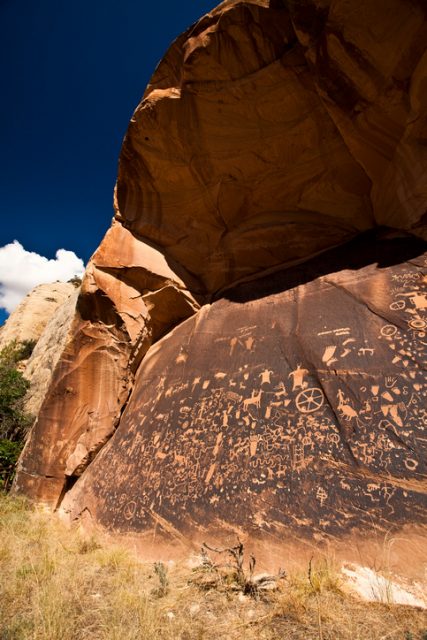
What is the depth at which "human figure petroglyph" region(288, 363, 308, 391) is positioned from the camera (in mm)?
3487

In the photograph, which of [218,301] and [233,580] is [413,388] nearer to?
[233,580]

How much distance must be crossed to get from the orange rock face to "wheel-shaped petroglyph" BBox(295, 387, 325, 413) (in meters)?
0.02

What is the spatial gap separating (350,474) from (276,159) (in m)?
4.20

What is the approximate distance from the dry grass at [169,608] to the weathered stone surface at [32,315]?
1600 cm

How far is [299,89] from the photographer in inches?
170

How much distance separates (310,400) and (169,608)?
1.96m

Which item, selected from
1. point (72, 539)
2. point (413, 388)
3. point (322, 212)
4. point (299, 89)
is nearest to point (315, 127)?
point (299, 89)

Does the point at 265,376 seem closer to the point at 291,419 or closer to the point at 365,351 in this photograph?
the point at 291,419

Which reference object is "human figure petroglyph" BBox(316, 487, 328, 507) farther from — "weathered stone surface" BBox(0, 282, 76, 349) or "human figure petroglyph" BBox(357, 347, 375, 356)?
"weathered stone surface" BBox(0, 282, 76, 349)

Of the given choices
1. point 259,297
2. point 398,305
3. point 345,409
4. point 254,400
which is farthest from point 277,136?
point 345,409

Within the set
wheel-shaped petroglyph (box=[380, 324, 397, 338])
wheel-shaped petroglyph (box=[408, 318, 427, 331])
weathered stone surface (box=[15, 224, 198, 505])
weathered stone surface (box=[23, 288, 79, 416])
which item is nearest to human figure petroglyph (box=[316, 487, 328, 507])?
wheel-shaped petroglyph (box=[380, 324, 397, 338])

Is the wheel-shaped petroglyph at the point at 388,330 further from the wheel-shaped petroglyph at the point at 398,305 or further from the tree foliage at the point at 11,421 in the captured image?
the tree foliage at the point at 11,421

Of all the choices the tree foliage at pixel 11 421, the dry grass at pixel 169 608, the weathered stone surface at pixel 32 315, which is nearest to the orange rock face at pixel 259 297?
the dry grass at pixel 169 608

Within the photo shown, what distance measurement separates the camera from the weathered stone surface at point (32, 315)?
59.9 feet
